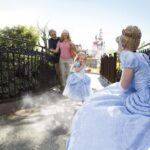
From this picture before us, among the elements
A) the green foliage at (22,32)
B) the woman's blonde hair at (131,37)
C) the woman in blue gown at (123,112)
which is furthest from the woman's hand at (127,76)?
the green foliage at (22,32)

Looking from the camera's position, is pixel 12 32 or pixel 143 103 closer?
pixel 143 103

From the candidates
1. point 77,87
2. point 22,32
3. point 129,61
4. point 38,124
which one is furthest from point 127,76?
point 22,32

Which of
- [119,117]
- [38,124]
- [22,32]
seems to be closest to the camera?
[119,117]

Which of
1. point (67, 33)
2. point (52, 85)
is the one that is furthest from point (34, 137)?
point (52, 85)

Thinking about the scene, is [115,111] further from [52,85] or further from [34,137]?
[52,85]

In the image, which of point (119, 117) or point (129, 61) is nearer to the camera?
point (119, 117)

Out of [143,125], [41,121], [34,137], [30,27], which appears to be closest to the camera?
[143,125]

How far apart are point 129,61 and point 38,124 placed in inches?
152

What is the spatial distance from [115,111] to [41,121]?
418 cm

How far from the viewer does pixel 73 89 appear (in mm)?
8789

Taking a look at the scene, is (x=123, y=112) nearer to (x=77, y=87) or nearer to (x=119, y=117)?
(x=119, y=117)

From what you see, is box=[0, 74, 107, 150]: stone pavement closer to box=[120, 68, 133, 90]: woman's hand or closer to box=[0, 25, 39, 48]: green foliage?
box=[120, 68, 133, 90]: woman's hand

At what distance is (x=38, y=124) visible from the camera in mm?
7328

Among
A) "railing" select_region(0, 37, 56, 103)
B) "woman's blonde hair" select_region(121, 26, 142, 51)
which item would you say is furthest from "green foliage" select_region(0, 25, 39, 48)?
"woman's blonde hair" select_region(121, 26, 142, 51)
